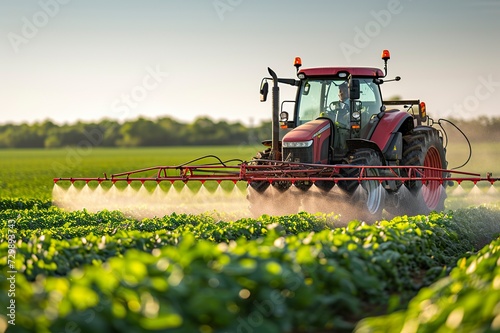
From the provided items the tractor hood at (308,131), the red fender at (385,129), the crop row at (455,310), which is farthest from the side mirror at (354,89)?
the crop row at (455,310)

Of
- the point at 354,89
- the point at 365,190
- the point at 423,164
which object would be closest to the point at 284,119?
the point at 354,89

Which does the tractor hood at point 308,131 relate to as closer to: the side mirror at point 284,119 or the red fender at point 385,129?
the side mirror at point 284,119

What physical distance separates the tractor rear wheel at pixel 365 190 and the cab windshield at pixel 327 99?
106cm

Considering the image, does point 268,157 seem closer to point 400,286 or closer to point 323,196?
point 323,196

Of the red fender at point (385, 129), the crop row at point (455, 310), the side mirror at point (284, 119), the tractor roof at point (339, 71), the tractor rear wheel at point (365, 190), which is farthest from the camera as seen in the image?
the side mirror at point (284, 119)

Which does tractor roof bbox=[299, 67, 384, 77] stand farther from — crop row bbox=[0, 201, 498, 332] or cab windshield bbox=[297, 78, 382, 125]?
crop row bbox=[0, 201, 498, 332]

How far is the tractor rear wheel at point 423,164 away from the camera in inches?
545

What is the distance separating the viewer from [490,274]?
5531 mm

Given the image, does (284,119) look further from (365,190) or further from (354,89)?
(365,190)

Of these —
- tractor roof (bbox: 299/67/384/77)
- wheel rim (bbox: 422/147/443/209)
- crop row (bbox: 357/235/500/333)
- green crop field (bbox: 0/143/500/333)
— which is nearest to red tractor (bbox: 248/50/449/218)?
tractor roof (bbox: 299/67/384/77)

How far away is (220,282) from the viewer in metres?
4.45

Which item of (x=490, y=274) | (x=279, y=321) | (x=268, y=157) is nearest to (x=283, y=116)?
(x=268, y=157)

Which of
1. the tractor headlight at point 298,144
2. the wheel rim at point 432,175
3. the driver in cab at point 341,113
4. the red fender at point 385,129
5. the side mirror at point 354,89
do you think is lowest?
the wheel rim at point 432,175

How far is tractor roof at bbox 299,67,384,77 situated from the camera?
45.1 ft
